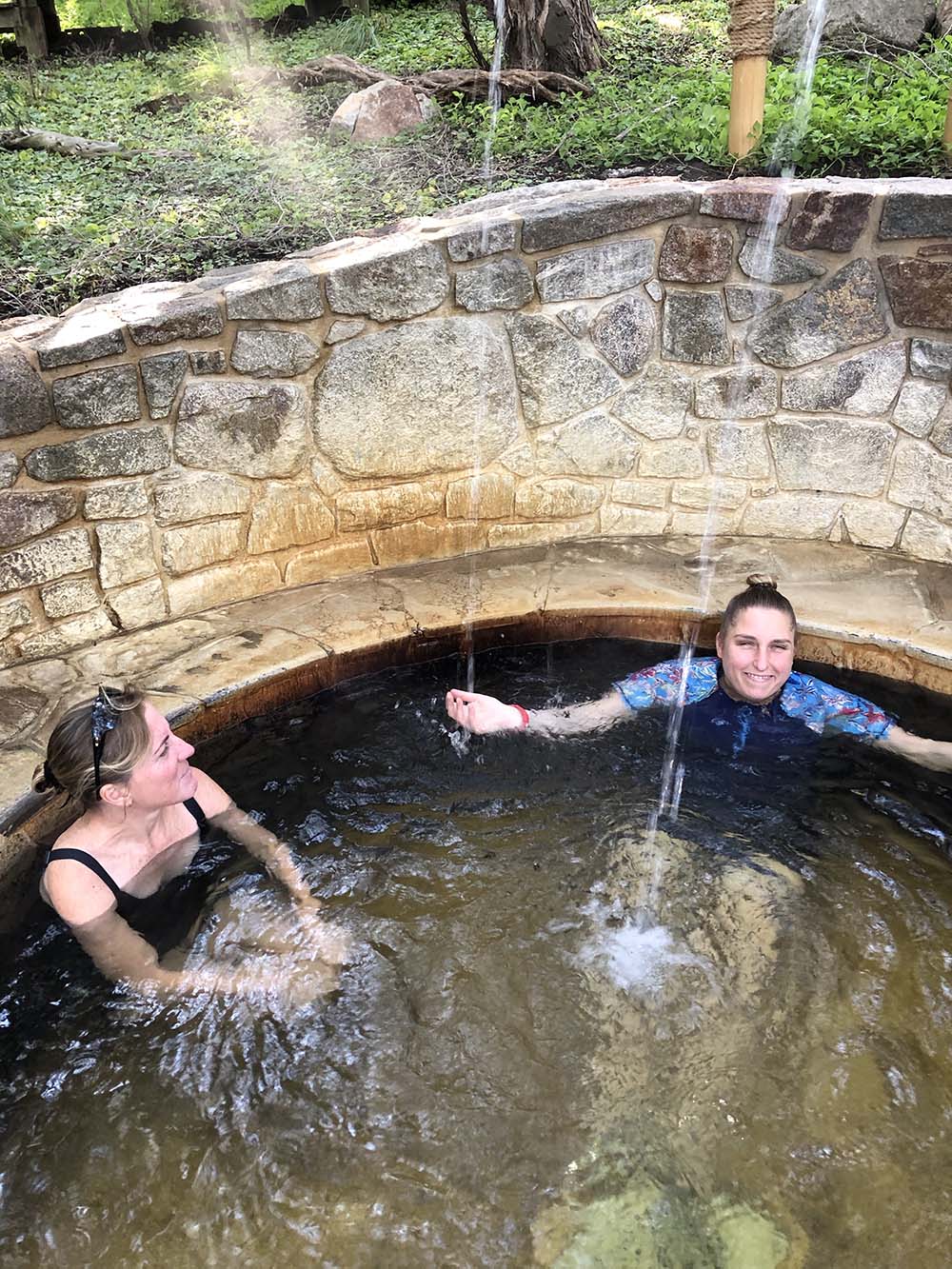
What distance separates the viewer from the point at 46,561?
3070mm

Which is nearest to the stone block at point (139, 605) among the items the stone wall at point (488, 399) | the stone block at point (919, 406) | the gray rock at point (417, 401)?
the stone wall at point (488, 399)

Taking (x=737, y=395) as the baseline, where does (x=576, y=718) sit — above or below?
below

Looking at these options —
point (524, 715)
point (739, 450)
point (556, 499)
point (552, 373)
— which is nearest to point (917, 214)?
point (739, 450)

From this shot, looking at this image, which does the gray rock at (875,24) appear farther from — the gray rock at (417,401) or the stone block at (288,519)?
the stone block at (288,519)

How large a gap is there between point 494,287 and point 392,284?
357mm

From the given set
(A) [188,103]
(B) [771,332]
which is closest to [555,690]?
(B) [771,332]

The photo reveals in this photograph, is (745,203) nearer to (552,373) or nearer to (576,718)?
(552,373)

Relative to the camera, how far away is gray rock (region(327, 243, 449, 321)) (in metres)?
3.21

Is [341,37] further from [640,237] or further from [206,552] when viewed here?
[206,552]

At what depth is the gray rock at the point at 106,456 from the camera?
9.75 ft

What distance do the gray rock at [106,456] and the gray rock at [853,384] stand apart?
2.19 meters

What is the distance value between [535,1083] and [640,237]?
8.84ft

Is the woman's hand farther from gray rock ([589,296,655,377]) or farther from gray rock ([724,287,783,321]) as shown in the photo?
gray rock ([724,287,783,321])

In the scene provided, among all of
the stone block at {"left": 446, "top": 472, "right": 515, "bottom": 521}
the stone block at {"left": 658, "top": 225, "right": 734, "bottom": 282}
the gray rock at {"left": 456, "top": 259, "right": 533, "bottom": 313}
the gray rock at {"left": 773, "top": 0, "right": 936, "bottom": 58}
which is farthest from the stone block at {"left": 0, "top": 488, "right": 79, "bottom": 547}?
the gray rock at {"left": 773, "top": 0, "right": 936, "bottom": 58}
